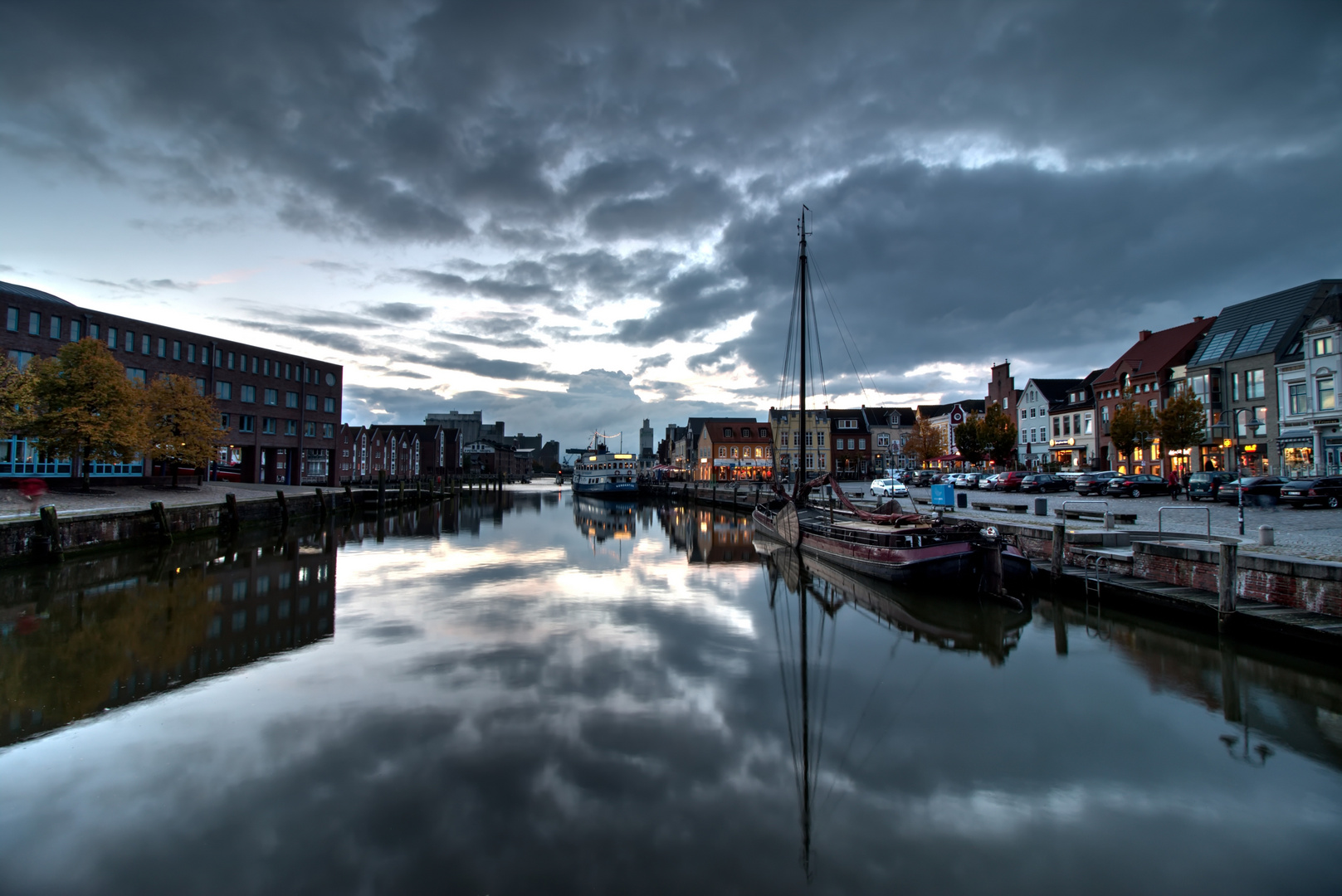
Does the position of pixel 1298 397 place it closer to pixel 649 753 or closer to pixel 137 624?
pixel 649 753

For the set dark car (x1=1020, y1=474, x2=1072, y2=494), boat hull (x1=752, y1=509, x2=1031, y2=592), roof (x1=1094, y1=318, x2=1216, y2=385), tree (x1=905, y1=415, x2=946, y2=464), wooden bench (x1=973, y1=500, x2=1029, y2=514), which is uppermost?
roof (x1=1094, y1=318, x2=1216, y2=385)

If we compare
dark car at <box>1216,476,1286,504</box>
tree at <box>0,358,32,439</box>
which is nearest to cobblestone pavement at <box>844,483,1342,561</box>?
dark car at <box>1216,476,1286,504</box>

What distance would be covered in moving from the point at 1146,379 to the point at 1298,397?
13453 mm

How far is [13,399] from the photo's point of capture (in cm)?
2736

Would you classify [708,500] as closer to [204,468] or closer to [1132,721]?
[204,468]

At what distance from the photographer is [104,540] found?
2575cm

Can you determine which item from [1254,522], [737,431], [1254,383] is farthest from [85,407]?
[737,431]

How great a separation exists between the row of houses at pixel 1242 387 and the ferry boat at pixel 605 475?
150 feet

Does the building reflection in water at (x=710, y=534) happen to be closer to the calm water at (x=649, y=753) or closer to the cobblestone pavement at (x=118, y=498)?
the calm water at (x=649, y=753)

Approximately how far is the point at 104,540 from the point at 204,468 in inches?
1027

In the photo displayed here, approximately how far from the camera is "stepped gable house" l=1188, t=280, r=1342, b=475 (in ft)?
127

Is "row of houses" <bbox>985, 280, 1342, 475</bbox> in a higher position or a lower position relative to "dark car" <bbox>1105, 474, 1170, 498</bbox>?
higher

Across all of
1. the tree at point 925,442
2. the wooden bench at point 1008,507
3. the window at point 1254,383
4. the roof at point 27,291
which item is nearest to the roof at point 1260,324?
the window at point 1254,383

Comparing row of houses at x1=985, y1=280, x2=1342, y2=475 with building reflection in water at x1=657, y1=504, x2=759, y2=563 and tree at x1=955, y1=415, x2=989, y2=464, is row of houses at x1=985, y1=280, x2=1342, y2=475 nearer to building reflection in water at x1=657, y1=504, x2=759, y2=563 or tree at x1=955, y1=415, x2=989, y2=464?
tree at x1=955, y1=415, x2=989, y2=464
